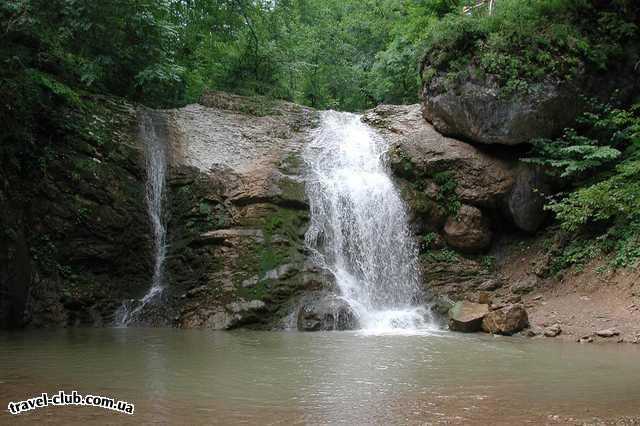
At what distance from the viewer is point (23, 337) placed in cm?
855

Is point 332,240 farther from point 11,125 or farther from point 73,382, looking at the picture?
point 73,382

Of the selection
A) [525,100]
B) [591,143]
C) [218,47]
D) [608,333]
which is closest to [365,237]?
[525,100]

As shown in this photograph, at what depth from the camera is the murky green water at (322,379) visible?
13.3ft

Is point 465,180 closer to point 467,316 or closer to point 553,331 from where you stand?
point 467,316

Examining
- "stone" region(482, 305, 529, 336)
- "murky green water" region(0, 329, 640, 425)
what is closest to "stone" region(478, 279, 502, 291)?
"stone" region(482, 305, 529, 336)

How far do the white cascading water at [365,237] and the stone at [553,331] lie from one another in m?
2.29

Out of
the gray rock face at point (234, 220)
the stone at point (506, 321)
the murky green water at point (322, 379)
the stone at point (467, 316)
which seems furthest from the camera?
the gray rock face at point (234, 220)

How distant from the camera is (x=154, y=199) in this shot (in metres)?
12.8

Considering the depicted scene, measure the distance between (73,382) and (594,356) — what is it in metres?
6.39

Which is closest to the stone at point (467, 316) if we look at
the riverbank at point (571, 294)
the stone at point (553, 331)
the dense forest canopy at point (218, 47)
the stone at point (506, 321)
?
the stone at point (506, 321)

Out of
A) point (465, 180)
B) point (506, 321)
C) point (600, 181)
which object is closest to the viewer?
point (506, 321)

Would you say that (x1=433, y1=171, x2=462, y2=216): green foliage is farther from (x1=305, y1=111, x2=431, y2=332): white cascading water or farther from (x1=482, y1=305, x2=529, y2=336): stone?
(x1=482, y1=305, x2=529, y2=336): stone

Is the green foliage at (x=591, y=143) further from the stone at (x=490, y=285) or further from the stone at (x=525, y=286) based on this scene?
the stone at (x=490, y=285)

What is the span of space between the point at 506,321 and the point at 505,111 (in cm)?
563
